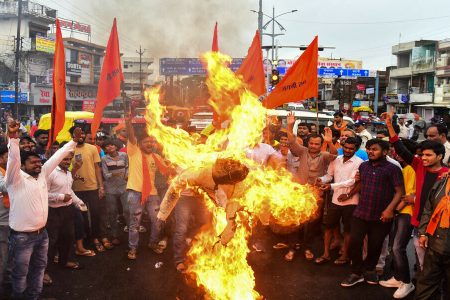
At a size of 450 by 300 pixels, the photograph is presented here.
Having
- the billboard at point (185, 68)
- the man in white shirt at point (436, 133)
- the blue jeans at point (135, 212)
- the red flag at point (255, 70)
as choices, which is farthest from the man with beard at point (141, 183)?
the billboard at point (185, 68)

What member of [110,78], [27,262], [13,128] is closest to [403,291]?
[27,262]

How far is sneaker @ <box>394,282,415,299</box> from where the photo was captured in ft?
16.0

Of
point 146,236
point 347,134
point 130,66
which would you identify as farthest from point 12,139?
point 130,66

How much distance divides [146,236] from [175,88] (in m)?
21.8

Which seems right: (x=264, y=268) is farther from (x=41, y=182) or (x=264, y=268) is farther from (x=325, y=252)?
(x=41, y=182)

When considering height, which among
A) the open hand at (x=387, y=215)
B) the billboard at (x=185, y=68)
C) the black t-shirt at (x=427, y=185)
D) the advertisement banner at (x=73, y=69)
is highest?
the advertisement banner at (x=73, y=69)

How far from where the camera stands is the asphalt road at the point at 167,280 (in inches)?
193

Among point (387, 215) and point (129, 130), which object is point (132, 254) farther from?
point (387, 215)

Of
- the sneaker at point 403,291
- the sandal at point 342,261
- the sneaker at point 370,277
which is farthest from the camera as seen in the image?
the sandal at point 342,261

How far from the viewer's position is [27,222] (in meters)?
4.32

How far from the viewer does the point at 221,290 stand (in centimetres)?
393

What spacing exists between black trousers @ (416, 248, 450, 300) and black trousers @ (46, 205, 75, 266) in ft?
14.6

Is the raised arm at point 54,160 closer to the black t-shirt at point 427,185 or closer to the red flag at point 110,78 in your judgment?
the red flag at point 110,78

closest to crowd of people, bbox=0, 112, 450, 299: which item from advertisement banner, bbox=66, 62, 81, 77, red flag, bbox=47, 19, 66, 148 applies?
red flag, bbox=47, 19, 66, 148
